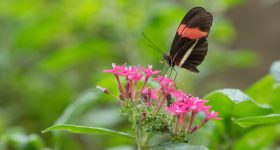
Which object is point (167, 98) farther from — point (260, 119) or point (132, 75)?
point (260, 119)

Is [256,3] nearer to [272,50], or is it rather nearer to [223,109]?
[272,50]

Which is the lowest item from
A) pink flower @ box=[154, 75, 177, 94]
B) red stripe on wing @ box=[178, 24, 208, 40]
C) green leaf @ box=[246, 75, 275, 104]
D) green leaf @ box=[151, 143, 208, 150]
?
green leaf @ box=[151, 143, 208, 150]

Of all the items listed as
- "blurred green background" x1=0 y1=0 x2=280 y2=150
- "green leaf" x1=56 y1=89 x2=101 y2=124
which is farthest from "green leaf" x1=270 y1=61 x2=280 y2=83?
"blurred green background" x1=0 y1=0 x2=280 y2=150

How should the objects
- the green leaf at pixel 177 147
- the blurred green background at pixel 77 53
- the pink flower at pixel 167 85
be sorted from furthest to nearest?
the blurred green background at pixel 77 53 < the pink flower at pixel 167 85 < the green leaf at pixel 177 147

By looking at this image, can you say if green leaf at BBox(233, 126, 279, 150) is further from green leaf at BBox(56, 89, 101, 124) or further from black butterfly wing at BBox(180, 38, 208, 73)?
green leaf at BBox(56, 89, 101, 124)

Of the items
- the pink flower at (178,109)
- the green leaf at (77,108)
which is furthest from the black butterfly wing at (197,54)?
the green leaf at (77,108)

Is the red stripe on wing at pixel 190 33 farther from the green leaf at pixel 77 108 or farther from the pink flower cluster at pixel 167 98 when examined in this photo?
the green leaf at pixel 77 108
